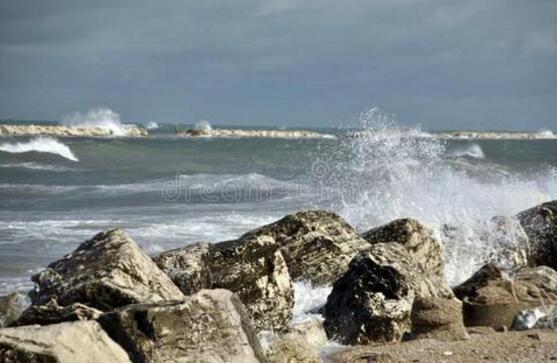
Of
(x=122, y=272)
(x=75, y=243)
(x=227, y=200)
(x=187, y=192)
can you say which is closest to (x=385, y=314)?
(x=122, y=272)

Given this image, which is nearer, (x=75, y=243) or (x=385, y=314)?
(x=385, y=314)

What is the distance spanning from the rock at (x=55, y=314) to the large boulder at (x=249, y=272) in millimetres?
2207

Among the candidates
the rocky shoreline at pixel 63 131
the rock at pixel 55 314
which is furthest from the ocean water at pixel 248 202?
the rocky shoreline at pixel 63 131

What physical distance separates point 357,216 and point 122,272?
950 cm

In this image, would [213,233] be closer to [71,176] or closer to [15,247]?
[15,247]

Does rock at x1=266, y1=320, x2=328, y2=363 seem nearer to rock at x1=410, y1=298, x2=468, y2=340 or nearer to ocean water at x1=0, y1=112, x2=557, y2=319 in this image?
rock at x1=410, y1=298, x2=468, y2=340

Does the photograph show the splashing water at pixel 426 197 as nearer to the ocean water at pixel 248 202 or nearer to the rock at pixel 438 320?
the ocean water at pixel 248 202

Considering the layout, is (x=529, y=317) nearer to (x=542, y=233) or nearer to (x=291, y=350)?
(x=291, y=350)

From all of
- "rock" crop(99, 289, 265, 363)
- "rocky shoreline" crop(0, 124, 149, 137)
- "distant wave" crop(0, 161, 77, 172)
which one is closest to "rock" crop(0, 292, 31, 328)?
"rock" crop(99, 289, 265, 363)

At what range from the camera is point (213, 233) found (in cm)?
1371

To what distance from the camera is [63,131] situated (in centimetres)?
7831

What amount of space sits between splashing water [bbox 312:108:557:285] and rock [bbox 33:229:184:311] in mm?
5447

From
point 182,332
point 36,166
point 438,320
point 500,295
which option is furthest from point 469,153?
point 182,332

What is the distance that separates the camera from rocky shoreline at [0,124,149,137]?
7056cm
